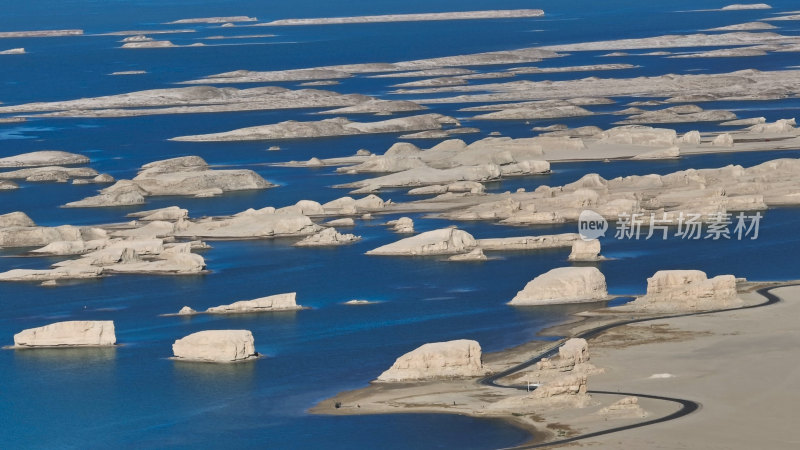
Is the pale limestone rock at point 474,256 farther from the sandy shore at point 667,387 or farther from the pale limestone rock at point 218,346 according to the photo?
the pale limestone rock at point 218,346

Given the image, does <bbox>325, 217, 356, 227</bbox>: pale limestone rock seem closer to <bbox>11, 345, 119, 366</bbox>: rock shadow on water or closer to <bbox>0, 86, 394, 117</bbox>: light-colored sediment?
<bbox>11, 345, 119, 366</bbox>: rock shadow on water

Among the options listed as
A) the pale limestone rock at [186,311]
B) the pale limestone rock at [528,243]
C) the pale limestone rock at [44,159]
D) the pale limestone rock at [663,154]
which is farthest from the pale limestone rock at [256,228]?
the pale limestone rock at [44,159]

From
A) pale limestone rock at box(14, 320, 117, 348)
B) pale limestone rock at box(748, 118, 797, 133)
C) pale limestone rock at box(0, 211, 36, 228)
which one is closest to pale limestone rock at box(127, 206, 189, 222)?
pale limestone rock at box(0, 211, 36, 228)

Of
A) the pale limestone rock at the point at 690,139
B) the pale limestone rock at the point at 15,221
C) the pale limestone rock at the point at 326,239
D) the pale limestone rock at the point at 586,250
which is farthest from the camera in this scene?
the pale limestone rock at the point at 690,139

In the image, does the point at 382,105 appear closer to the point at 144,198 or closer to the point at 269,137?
the point at 269,137

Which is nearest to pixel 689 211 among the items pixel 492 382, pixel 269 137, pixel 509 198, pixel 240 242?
pixel 509 198

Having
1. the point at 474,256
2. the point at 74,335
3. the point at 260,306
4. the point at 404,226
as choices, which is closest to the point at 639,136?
the point at 404,226
